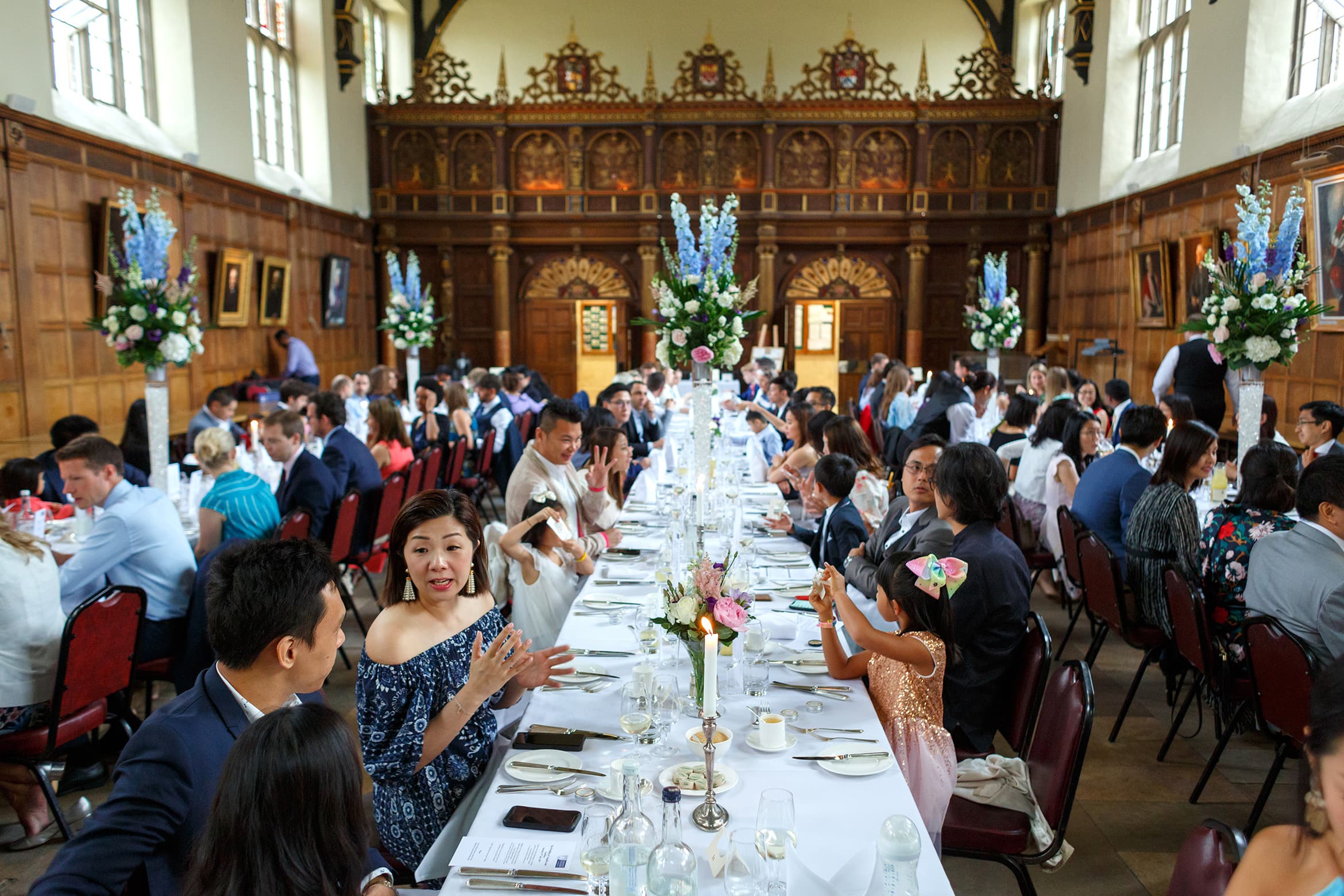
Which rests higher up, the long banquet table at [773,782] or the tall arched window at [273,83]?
the tall arched window at [273,83]

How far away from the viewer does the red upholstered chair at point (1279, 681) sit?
280 centimetres

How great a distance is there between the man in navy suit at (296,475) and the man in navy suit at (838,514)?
295 cm

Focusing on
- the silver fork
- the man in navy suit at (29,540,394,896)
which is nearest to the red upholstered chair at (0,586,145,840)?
the man in navy suit at (29,540,394,896)

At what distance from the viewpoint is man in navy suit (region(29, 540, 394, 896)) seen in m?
1.49

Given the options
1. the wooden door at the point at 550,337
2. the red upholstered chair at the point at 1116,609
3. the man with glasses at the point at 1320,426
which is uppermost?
the wooden door at the point at 550,337

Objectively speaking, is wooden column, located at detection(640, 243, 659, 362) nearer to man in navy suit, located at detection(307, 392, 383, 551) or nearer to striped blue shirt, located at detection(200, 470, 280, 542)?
man in navy suit, located at detection(307, 392, 383, 551)

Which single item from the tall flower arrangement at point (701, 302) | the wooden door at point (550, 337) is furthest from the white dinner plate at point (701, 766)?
the wooden door at point (550, 337)

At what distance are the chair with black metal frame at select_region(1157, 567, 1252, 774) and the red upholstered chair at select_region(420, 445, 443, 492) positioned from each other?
16.6 feet

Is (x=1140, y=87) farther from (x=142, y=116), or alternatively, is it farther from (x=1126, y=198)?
(x=142, y=116)

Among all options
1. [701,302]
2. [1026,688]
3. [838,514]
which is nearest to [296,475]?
[701,302]

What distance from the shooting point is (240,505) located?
423cm

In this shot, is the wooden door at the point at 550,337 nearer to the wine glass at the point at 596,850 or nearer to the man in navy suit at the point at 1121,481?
the man in navy suit at the point at 1121,481

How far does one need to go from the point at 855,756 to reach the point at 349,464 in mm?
4341

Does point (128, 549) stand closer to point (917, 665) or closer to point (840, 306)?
point (917, 665)
